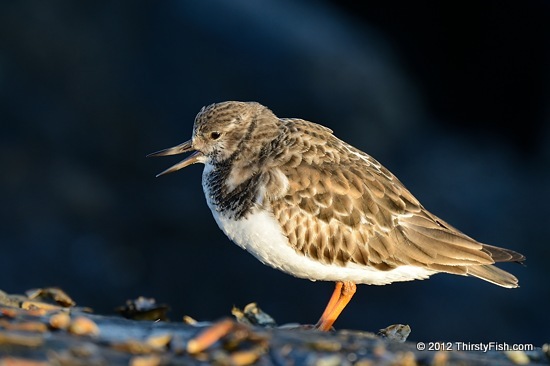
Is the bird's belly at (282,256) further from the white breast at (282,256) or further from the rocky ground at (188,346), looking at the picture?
the rocky ground at (188,346)

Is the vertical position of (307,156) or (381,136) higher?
(381,136)

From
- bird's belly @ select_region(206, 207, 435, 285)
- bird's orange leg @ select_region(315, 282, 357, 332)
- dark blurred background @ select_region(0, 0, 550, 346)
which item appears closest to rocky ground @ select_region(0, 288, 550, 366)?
bird's belly @ select_region(206, 207, 435, 285)

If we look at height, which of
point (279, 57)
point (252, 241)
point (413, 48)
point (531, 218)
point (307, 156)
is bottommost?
point (252, 241)

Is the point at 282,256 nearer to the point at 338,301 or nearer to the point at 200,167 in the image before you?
the point at 338,301

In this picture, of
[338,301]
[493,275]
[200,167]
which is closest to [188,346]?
[338,301]

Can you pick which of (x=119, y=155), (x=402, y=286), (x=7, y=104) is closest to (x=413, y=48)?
(x=402, y=286)

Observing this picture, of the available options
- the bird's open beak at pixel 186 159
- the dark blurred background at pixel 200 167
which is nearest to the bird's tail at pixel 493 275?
the bird's open beak at pixel 186 159

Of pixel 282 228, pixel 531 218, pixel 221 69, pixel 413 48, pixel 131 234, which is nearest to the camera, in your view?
pixel 282 228

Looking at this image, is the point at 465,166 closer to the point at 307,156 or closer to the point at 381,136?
the point at 381,136
